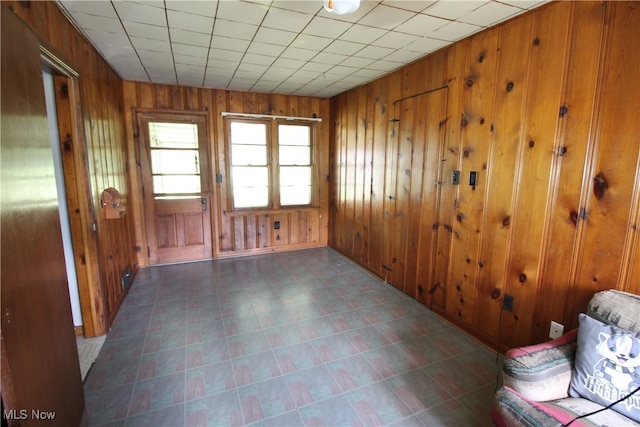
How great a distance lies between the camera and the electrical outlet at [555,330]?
1934mm

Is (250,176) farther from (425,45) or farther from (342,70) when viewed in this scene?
(425,45)

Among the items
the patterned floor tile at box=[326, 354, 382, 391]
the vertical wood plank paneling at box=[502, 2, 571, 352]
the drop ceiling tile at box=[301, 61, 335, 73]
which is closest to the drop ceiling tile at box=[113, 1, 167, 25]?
the drop ceiling tile at box=[301, 61, 335, 73]

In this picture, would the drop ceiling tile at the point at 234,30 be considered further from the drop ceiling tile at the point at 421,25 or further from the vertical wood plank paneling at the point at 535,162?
the vertical wood plank paneling at the point at 535,162

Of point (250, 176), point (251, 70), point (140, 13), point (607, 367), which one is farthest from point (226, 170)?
point (607, 367)

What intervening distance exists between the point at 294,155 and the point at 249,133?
31.2 inches

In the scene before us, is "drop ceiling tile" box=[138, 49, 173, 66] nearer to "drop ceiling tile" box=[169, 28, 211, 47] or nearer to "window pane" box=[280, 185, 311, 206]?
"drop ceiling tile" box=[169, 28, 211, 47]

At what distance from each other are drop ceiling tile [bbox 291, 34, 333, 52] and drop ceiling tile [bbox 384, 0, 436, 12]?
2.35 feet

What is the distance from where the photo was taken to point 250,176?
4.76 m

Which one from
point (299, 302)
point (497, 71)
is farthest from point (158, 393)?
point (497, 71)

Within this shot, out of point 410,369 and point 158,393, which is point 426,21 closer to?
point 410,369

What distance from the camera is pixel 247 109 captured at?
4.56 meters

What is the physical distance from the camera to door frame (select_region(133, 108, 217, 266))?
13.4 feet

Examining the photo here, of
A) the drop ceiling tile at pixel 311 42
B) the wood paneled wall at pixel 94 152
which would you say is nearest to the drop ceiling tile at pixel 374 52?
the drop ceiling tile at pixel 311 42

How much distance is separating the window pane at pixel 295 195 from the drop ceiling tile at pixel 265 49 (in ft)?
7.81
